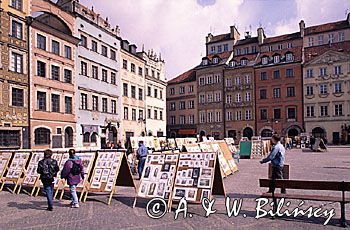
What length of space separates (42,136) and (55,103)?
3548 mm

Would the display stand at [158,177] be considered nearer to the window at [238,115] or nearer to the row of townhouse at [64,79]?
the row of townhouse at [64,79]

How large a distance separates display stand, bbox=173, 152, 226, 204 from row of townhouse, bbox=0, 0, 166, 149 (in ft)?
67.6

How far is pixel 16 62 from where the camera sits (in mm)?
28516

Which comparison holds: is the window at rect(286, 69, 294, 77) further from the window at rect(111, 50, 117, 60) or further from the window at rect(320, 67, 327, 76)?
the window at rect(111, 50, 117, 60)

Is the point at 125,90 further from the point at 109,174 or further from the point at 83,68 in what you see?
the point at 109,174

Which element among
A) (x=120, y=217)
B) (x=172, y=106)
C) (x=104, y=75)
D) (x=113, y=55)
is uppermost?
(x=113, y=55)

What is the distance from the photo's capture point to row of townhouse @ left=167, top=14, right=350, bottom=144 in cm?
5419

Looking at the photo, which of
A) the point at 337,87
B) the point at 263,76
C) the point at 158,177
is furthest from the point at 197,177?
the point at 263,76

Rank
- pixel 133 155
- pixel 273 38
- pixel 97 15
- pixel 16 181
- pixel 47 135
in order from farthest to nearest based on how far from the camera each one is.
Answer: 1. pixel 273 38
2. pixel 97 15
3. pixel 47 135
4. pixel 133 155
5. pixel 16 181

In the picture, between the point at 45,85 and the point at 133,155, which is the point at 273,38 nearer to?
the point at 45,85

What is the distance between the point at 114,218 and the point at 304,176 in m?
10.5

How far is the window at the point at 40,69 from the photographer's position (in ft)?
100

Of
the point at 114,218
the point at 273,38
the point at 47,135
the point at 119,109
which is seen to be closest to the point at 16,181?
the point at 114,218

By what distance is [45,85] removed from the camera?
31281mm
